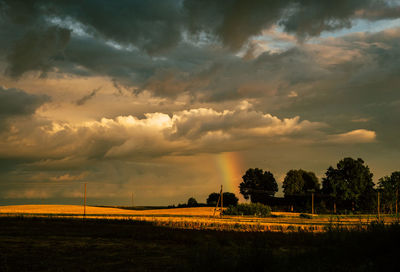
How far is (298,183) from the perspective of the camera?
140 metres

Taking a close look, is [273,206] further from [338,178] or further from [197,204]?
[197,204]

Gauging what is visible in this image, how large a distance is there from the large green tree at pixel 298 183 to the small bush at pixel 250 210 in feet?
150

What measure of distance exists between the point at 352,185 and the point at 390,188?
528 inches

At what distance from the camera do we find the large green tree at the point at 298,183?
138m

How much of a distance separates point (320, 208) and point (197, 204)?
4920 centimetres

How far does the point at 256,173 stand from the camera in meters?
146

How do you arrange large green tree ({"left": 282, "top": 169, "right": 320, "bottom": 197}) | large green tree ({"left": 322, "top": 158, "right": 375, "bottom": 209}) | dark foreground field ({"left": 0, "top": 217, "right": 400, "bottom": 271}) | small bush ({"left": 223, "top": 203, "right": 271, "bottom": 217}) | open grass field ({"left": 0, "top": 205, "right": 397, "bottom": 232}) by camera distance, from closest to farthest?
dark foreground field ({"left": 0, "top": 217, "right": 400, "bottom": 271}) → open grass field ({"left": 0, "top": 205, "right": 397, "bottom": 232}) → small bush ({"left": 223, "top": 203, "right": 271, "bottom": 217}) → large green tree ({"left": 322, "top": 158, "right": 375, "bottom": 209}) → large green tree ({"left": 282, "top": 169, "right": 320, "bottom": 197})

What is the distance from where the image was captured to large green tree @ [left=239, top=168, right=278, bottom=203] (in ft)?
466

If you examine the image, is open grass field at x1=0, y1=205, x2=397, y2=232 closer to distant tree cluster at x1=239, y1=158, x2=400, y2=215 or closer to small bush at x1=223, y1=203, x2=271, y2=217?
small bush at x1=223, y1=203, x2=271, y2=217

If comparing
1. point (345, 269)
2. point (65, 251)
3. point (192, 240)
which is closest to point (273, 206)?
point (192, 240)

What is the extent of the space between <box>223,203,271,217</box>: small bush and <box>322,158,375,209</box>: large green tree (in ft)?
94.9

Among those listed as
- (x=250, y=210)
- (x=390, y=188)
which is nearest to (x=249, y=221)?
(x=250, y=210)

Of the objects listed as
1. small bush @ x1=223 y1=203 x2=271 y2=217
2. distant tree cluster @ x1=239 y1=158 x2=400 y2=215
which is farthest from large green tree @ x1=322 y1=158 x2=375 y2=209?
small bush @ x1=223 y1=203 x2=271 y2=217

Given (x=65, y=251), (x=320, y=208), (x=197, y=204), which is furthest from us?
(x=197, y=204)
